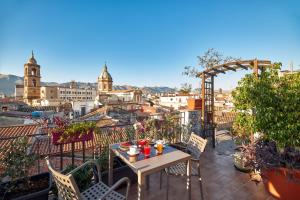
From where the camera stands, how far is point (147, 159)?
81.7 inches

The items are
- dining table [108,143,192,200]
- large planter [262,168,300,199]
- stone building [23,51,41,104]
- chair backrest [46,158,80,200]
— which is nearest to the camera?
chair backrest [46,158,80,200]

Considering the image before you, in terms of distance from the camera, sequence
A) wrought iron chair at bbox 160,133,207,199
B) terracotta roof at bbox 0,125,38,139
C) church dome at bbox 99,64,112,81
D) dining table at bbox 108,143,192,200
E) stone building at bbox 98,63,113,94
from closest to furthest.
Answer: dining table at bbox 108,143,192,200
wrought iron chair at bbox 160,133,207,199
terracotta roof at bbox 0,125,38,139
church dome at bbox 99,64,112,81
stone building at bbox 98,63,113,94

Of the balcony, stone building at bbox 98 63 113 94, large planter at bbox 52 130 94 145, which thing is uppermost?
stone building at bbox 98 63 113 94

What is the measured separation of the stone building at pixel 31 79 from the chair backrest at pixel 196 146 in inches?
1855

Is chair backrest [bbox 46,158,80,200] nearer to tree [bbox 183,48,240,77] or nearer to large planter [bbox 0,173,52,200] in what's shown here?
large planter [bbox 0,173,52,200]

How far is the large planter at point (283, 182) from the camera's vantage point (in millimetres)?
2264

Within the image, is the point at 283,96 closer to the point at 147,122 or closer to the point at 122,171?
the point at 147,122

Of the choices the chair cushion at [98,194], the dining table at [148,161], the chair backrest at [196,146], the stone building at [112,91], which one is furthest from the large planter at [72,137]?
the stone building at [112,91]

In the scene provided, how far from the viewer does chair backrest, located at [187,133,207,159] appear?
262cm

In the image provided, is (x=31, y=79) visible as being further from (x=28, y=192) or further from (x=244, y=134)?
(x=244, y=134)

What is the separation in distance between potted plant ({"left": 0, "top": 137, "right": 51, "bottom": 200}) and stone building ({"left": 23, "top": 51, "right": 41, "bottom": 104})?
46.3 meters

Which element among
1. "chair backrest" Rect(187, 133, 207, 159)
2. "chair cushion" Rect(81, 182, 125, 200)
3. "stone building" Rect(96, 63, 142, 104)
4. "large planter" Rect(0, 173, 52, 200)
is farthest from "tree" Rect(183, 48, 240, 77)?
"stone building" Rect(96, 63, 142, 104)

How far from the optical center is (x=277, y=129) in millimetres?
2459

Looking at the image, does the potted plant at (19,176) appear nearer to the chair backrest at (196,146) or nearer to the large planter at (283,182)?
the chair backrest at (196,146)
